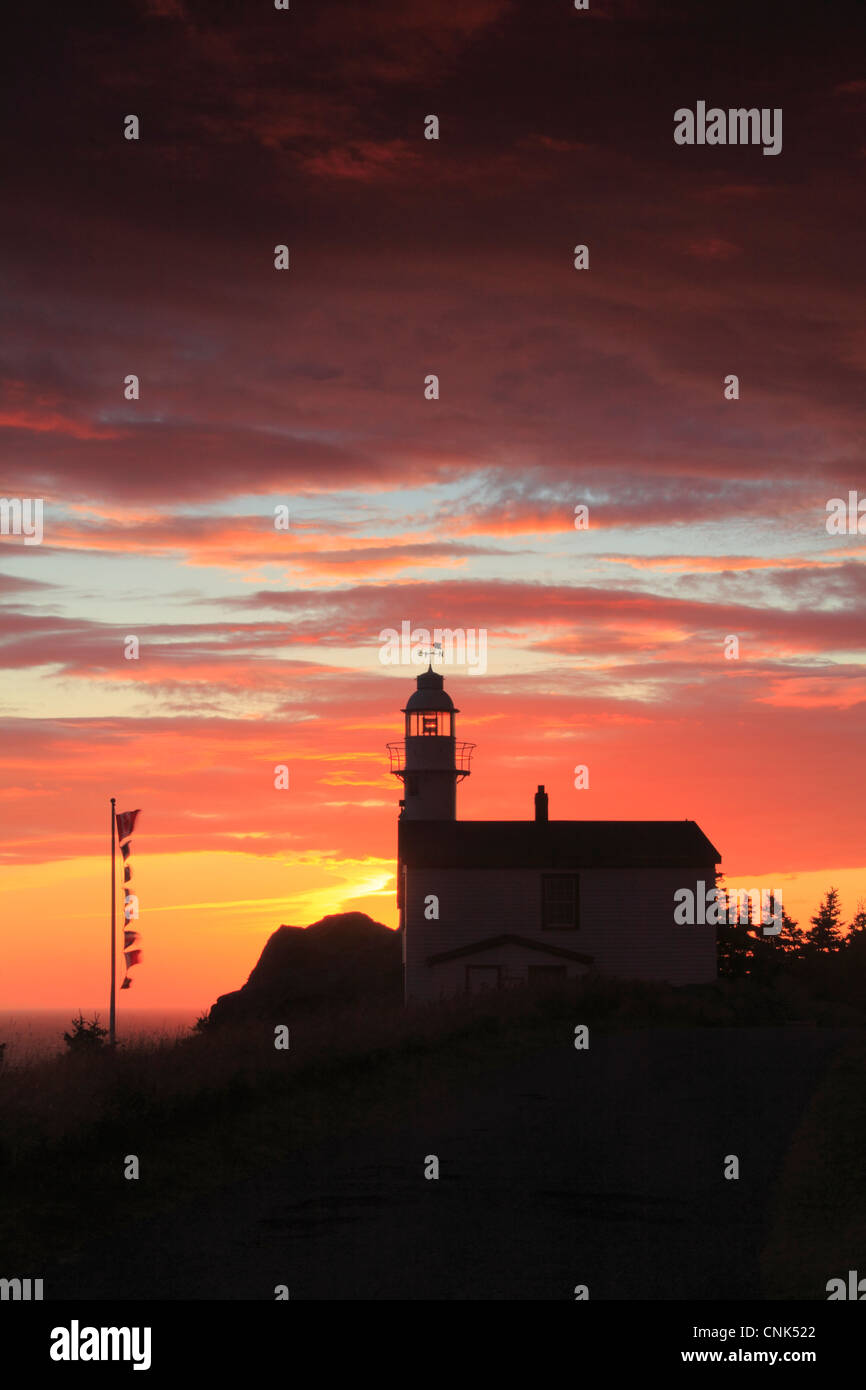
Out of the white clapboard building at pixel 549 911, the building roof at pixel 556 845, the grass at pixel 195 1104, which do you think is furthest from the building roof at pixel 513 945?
the grass at pixel 195 1104

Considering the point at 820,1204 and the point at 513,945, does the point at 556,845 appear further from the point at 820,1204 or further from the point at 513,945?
the point at 820,1204

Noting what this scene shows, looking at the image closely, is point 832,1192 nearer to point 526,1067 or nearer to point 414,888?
point 526,1067

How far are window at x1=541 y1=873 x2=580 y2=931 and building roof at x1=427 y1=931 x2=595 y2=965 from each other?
64 centimetres

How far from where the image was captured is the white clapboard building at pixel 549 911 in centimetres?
3969

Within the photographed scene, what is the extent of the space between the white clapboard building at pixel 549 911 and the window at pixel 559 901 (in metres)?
0.03

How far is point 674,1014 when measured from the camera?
28.9 m

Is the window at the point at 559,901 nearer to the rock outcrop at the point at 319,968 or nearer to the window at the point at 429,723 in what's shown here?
the window at the point at 429,723

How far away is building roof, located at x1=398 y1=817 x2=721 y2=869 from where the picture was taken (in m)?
40.4

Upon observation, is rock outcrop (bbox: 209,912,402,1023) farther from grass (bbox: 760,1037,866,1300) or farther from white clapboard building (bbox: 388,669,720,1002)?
grass (bbox: 760,1037,866,1300)

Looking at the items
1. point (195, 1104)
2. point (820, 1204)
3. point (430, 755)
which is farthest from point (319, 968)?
point (820, 1204)

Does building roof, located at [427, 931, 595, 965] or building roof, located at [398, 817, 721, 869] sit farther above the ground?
building roof, located at [398, 817, 721, 869]

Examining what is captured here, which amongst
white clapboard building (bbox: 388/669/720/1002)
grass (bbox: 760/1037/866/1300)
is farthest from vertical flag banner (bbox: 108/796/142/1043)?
grass (bbox: 760/1037/866/1300)

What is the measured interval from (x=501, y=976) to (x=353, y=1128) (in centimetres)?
2645
